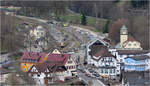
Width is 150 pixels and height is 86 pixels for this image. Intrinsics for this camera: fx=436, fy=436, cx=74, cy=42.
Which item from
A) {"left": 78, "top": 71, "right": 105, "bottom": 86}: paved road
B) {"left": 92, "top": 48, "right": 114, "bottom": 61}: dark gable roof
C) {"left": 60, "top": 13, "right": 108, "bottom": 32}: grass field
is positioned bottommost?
{"left": 78, "top": 71, "right": 105, "bottom": 86}: paved road

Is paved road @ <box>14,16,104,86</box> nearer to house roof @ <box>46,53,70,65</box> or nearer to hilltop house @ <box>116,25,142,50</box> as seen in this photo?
house roof @ <box>46,53,70,65</box>

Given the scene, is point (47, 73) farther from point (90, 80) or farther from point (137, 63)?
point (137, 63)

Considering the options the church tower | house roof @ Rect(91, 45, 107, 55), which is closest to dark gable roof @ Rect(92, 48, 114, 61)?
house roof @ Rect(91, 45, 107, 55)

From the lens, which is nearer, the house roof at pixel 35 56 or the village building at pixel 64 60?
the village building at pixel 64 60

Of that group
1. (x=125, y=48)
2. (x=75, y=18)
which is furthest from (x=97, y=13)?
(x=125, y=48)

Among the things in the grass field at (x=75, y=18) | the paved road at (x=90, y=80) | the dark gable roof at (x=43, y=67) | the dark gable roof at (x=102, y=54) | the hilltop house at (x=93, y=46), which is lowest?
the paved road at (x=90, y=80)

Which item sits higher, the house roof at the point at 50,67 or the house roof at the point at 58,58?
the house roof at the point at 58,58

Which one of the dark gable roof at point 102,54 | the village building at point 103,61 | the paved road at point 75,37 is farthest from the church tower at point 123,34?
the paved road at point 75,37

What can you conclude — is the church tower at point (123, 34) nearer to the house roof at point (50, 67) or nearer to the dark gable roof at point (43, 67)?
the house roof at point (50, 67)

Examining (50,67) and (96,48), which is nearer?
(50,67)

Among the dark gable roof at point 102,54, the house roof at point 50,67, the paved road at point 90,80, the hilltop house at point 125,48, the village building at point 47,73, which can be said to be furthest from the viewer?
the hilltop house at point 125,48
